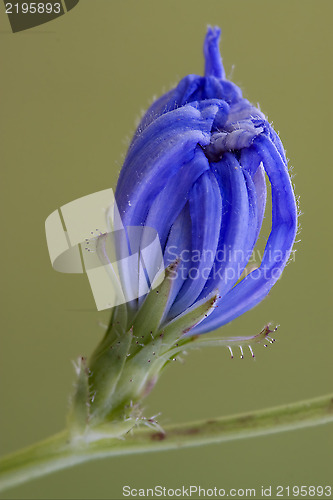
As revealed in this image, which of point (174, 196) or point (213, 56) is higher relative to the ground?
point (213, 56)

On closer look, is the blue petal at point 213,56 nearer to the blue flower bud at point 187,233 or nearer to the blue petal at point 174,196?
the blue flower bud at point 187,233

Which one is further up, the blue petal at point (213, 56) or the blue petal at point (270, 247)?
the blue petal at point (213, 56)

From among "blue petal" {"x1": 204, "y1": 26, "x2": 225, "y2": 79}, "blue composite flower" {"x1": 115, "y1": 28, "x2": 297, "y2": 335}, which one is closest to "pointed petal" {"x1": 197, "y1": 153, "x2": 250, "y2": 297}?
"blue composite flower" {"x1": 115, "y1": 28, "x2": 297, "y2": 335}

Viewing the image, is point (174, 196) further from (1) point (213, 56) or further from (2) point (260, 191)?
(1) point (213, 56)

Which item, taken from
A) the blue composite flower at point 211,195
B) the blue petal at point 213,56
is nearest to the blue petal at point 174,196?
the blue composite flower at point 211,195

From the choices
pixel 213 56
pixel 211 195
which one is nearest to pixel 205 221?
pixel 211 195

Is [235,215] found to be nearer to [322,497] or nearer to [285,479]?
[322,497]
